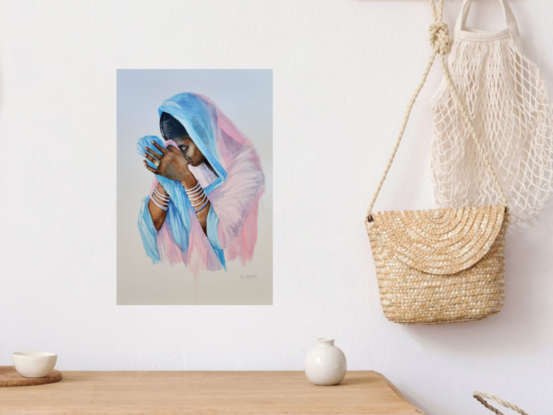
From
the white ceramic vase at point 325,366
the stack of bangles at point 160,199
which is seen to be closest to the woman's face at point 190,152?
the stack of bangles at point 160,199

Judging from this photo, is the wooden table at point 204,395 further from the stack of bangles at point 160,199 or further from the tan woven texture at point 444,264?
the stack of bangles at point 160,199

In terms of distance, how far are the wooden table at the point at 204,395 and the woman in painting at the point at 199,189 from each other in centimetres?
29

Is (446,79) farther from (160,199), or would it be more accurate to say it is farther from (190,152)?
(160,199)

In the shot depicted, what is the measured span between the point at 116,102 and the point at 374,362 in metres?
0.97

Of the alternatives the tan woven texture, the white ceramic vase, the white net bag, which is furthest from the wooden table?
the white net bag

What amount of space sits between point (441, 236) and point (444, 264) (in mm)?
66

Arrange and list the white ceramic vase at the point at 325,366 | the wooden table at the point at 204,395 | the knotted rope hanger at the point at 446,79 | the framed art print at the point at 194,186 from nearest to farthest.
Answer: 1. the wooden table at the point at 204,395
2. the white ceramic vase at the point at 325,366
3. the knotted rope hanger at the point at 446,79
4. the framed art print at the point at 194,186

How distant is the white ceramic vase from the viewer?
3.74 feet

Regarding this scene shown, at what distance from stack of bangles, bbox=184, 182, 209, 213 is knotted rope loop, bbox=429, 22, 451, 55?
0.71m

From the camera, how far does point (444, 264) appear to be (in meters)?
1.20

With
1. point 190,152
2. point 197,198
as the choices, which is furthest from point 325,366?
point 190,152

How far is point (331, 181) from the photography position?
4.49 ft

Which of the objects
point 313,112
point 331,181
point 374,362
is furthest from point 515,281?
point 313,112

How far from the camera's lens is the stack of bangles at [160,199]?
1.36 metres
